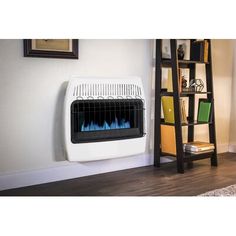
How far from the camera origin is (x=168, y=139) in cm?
332

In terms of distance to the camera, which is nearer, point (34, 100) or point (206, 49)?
point (34, 100)

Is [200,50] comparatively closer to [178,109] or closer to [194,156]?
[178,109]

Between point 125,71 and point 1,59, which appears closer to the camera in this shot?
point 1,59

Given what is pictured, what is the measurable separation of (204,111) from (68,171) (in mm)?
1499

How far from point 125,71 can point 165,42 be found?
501mm

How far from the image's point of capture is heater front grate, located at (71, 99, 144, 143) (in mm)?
2762

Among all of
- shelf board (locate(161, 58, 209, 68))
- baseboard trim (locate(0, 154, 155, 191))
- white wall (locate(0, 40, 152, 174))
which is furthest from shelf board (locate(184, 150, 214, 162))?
white wall (locate(0, 40, 152, 174))

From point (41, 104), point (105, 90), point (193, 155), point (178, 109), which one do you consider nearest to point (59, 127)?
point (41, 104)

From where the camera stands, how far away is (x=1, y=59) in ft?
8.11

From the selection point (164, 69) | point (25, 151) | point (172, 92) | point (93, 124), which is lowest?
point (25, 151)

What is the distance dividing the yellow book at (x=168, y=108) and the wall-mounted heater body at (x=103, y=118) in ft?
0.97

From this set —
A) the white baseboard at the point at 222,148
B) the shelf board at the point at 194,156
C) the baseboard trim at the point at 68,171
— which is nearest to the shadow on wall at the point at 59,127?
the baseboard trim at the point at 68,171
